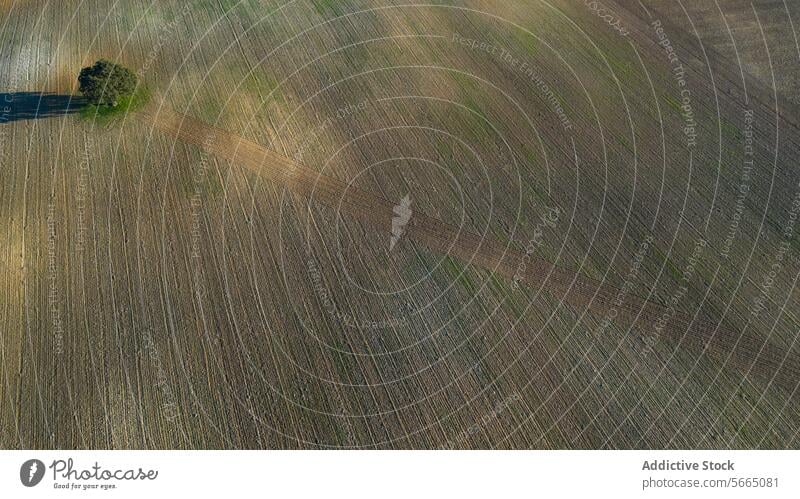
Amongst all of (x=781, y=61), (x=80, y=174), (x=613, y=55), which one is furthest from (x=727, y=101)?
(x=80, y=174)

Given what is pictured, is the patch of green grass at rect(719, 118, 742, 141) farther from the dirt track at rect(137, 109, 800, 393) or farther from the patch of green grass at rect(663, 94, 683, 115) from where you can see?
the dirt track at rect(137, 109, 800, 393)

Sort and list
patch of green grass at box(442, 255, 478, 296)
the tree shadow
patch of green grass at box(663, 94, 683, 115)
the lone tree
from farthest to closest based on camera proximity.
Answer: the tree shadow, patch of green grass at box(663, 94, 683, 115), the lone tree, patch of green grass at box(442, 255, 478, 296)

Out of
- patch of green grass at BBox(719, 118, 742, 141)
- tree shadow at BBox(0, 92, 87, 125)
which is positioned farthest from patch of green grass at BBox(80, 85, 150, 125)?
patch of green grass at BBox(719, 118, 742, 141)

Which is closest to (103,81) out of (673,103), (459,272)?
(459,272)

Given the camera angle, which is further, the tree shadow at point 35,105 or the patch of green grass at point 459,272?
the tree shadow at point 35,105

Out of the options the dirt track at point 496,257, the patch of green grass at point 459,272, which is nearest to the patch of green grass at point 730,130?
the dirt track at point 496,257

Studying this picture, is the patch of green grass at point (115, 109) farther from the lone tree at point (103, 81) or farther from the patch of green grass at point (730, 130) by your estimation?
the patch of green grass at point (730, 130)
